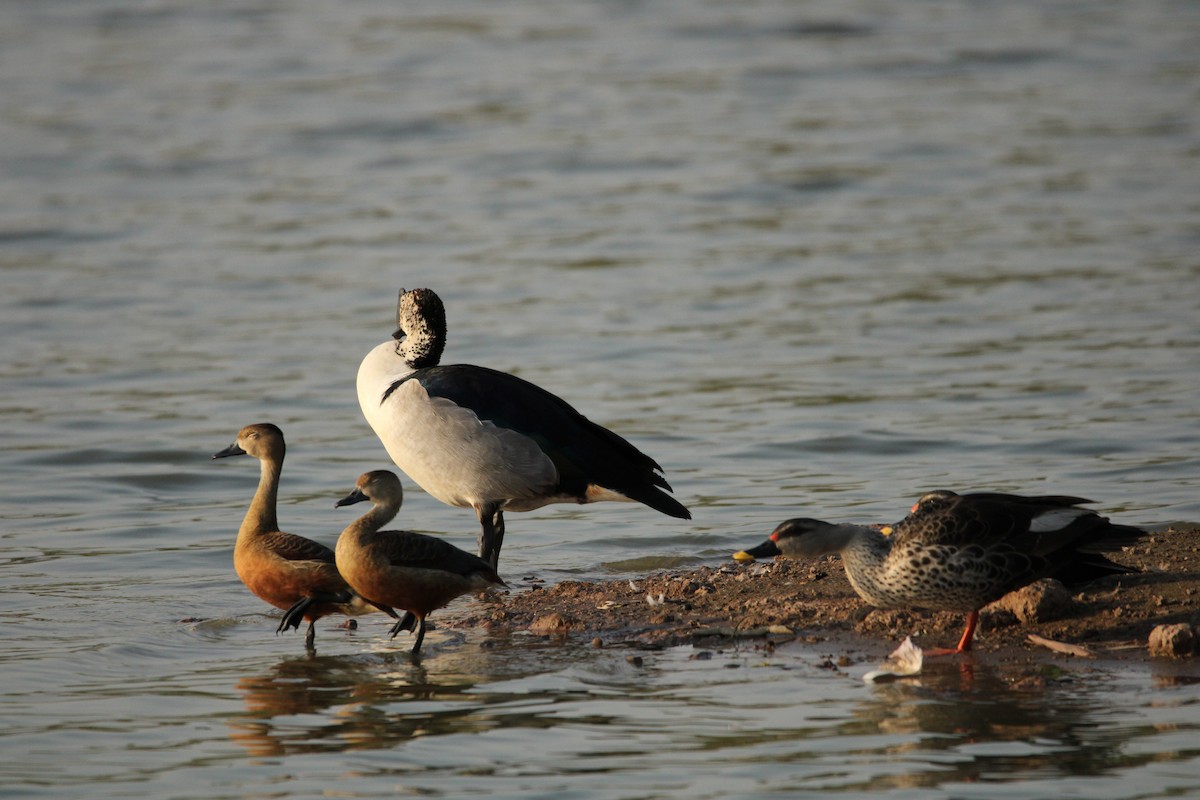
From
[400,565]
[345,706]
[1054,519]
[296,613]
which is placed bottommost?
[345,706]

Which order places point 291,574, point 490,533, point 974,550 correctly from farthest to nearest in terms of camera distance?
point 490,533 < point 291,574 < point 974,550

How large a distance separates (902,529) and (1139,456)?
16.7 ft

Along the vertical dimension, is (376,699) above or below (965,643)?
below

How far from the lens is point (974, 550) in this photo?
7.37 m

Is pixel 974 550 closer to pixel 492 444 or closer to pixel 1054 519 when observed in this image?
pixel 1054 519

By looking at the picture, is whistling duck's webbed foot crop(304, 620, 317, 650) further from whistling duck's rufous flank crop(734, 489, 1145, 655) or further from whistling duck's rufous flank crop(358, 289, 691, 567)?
whistling duck's rufous flank crop(734, 489, 1145, 655)

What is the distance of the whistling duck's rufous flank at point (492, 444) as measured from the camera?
970cm

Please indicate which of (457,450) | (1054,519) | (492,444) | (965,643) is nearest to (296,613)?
(457,450)

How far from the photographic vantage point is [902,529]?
759 centimetres

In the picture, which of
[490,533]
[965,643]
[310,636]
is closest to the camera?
[965,643]

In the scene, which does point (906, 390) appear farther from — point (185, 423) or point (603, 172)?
point (603, 172)

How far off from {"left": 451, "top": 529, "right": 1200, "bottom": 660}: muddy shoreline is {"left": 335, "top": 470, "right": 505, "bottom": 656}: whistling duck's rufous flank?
523 mm

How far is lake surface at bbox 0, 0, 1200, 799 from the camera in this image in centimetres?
682

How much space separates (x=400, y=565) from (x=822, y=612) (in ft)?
6.89
